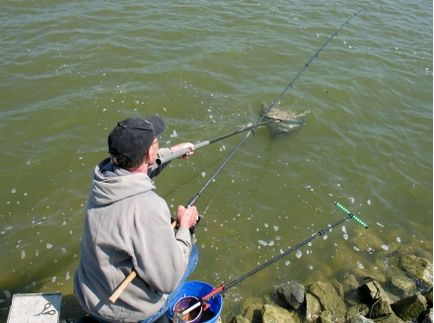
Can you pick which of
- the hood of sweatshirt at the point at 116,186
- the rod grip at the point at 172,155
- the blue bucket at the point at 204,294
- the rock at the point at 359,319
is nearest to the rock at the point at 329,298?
the rock at the point at 359,319

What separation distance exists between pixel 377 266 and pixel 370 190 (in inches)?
67.6

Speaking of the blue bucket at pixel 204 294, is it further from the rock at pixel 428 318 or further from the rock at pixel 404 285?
the rock at pixel 404 285

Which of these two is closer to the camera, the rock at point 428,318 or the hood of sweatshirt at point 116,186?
the hood of sweatshirt at point 116,186

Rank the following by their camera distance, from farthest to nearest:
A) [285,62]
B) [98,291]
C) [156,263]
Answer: [285,62] → [98,291] → [156,263]

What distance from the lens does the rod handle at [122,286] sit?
2902 mm

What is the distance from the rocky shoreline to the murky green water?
285mm

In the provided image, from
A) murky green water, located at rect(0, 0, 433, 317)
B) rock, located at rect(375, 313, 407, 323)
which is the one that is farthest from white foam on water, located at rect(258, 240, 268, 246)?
rock, located at rect(375, 313, 407, 323)

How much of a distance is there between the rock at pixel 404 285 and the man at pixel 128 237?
4.45 meters

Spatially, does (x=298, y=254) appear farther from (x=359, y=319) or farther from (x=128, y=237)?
(x=128, y=237)

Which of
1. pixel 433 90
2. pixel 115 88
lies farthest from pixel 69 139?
pixel 433 90

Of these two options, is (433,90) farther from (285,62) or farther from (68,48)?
(68,48)

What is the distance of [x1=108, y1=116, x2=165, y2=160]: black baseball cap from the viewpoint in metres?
3.02

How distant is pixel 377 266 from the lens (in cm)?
684

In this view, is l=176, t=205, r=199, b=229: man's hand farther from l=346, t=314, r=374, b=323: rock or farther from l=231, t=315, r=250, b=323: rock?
l=346, t=314, r=374, b=323: rock
